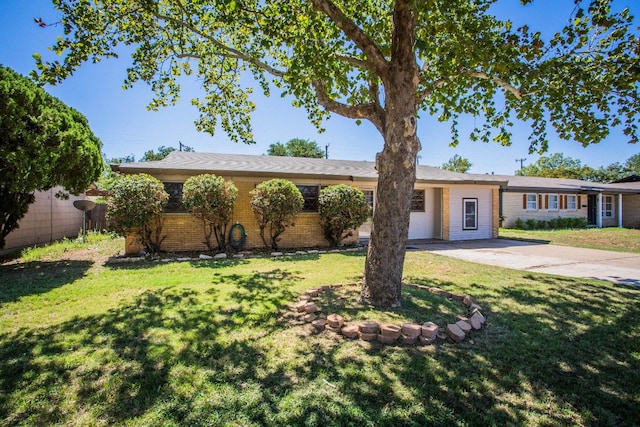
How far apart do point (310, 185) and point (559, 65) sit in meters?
8.30

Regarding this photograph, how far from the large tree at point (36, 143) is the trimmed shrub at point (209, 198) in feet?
8.32

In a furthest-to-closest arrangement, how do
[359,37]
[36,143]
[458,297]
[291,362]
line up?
[36,143] → [458,297] → [359,37] → [291,362]

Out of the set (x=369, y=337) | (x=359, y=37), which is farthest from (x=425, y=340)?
(x=359, y=37)

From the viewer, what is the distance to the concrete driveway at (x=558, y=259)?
7309mm

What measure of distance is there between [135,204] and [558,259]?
12.3 meters

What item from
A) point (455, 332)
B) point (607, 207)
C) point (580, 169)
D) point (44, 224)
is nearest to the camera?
point (455, 332)

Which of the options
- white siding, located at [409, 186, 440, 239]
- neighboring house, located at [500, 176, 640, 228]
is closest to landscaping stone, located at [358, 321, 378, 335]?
white siding, located at [409, 186, 440, 239]

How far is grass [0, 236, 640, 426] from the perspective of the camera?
2266mm

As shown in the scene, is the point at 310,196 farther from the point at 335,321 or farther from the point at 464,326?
the point at 464,326

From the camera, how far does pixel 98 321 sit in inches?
159

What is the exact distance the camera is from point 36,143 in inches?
259

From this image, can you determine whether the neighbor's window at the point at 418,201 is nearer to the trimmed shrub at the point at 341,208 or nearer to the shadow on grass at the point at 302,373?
the trimmed shrub at the point at 341,208

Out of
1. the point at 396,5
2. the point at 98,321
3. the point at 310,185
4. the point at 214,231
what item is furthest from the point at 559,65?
the point at 214,231

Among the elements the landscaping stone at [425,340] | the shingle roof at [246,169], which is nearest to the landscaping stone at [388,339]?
the landscaping stone at [425,340]
